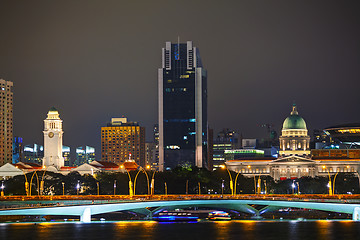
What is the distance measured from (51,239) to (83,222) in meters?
29.2

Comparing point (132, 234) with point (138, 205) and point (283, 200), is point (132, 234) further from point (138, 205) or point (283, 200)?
point (283, 200)

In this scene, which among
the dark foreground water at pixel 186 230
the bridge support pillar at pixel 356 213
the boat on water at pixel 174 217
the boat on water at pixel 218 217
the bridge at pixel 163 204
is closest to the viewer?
the dark foreground water at pixel 186 230

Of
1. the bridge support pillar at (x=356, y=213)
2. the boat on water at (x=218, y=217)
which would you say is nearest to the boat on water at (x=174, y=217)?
the boat on water at (x=218, y=217)

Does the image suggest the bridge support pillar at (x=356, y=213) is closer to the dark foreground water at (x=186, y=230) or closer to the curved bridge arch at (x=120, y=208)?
the curved bridge arch at (x=120, y=208)

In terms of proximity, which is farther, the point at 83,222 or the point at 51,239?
the point at 83,222

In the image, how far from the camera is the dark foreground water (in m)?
145

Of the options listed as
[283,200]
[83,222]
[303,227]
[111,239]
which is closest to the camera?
[111,239]

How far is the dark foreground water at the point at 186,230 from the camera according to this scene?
476 ft

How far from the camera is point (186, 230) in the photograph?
158250 millimetres

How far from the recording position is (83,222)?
172m

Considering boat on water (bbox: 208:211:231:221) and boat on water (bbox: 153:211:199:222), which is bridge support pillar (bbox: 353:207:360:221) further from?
boat on water (bbox: 153:211:199:222)

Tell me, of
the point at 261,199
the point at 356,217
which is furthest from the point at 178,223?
the point at 356,217

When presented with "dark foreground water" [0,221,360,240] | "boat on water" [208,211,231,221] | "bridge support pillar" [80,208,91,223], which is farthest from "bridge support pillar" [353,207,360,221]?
"bridge support pillar" [80,208,91,223]

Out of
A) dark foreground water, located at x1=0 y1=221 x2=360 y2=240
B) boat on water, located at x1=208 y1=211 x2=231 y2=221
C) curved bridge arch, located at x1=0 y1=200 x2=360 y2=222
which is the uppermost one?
curved bridge arch, located at x1=0 y1=200 x2=360 y2=222
